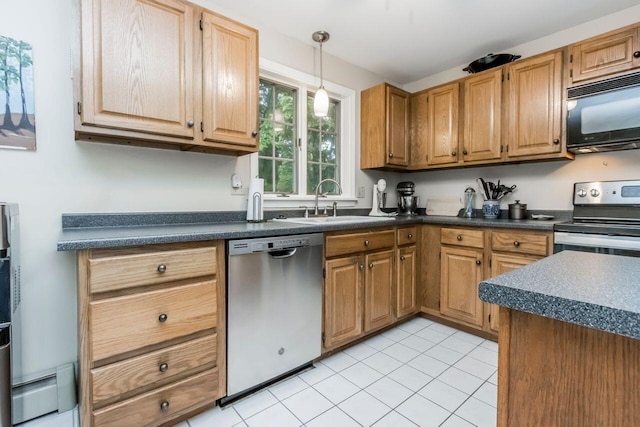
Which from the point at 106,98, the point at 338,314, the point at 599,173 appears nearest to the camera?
the point at 106,98

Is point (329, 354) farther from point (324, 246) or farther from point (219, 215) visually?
point (219, 215)

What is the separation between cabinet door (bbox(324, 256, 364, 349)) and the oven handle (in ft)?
4.35

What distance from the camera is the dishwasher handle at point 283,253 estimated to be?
170 centimetres

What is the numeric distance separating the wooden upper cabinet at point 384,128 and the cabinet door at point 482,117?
0.57 m

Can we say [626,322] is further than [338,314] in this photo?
No

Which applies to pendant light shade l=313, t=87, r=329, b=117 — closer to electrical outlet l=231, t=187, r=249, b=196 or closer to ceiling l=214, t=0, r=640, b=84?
ceiling l=214, t=0, r=640, b=84

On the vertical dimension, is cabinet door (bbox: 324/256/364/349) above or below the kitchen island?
below

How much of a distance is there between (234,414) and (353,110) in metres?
2.66

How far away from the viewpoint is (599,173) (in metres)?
2.30

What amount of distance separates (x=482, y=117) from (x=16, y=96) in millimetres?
3135

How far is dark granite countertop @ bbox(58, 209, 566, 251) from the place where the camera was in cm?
125

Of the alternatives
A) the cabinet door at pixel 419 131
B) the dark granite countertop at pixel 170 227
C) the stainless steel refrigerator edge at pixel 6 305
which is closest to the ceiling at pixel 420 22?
the cabinet door at pixel 419 131

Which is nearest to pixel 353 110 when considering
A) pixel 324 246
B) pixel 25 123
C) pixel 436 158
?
pixel 436 158

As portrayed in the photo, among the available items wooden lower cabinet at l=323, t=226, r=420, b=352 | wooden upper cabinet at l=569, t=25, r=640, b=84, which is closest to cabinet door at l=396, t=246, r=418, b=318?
wooden lower cabinet at l=323, t=226, r=420, b=352
